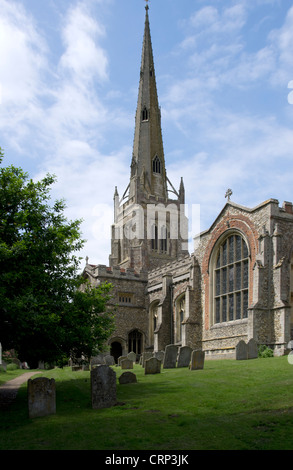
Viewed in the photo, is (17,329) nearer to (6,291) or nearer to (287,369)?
(6,291)

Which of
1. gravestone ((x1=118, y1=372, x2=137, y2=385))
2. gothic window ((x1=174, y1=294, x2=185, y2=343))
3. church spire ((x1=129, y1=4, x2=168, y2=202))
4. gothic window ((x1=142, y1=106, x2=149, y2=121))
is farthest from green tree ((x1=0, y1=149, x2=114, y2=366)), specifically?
gothic window ((x1=142, y1=106, x2=149, y2=121))

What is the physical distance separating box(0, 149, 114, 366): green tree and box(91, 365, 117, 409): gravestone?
244cm

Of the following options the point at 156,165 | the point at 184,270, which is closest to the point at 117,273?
the point at 184,270

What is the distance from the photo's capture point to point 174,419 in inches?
385

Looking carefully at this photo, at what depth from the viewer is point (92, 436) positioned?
8.86 metres

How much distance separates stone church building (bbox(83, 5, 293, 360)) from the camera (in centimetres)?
2488

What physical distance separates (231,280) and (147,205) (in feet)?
90.8

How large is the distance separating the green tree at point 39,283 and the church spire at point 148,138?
131ft

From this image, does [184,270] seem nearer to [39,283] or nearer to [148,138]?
[39,283]

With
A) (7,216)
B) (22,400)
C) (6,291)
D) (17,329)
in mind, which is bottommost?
(22,400)

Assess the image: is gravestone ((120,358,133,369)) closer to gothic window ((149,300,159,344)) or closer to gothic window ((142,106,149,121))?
gothic window ((149,300,159,344))
